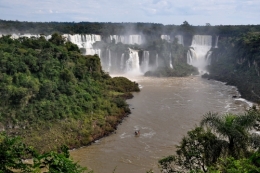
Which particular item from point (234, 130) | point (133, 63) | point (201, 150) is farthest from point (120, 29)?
point (234, 130)

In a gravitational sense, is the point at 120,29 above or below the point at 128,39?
above

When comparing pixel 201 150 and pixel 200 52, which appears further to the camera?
pixel 200 52

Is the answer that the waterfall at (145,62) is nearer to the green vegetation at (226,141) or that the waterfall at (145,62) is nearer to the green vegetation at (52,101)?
the green vegetation at (52,101)

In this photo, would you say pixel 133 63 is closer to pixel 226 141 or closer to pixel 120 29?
pixel 120 29

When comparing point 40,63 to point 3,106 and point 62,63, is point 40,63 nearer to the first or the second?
point 62,63

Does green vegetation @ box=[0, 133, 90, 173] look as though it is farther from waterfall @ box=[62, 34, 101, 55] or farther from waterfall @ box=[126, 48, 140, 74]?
waterfall @ box=[126, 48, 140, 74]

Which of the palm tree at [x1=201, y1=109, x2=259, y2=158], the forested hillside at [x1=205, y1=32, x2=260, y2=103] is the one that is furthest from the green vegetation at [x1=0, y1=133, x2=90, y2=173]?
the forested hillside at [x1=205, y1=32, x2=260, y2=103]

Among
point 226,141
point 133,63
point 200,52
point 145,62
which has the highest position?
point 200,52
